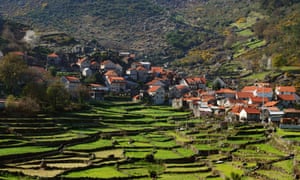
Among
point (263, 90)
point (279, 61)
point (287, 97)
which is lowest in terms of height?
point (287, 97)

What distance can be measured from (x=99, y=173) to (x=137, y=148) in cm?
939

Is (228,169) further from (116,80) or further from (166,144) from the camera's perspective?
(116,80)

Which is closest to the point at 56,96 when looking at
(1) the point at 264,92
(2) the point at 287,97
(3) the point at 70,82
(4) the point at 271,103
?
(3) the point at 70,82

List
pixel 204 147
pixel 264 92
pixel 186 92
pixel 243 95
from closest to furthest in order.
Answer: pixel 204 147
pixel 264 92
pixel 243 95
pixel 186 92

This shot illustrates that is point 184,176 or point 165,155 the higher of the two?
point 165,155

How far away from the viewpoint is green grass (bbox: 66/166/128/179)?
33.2m

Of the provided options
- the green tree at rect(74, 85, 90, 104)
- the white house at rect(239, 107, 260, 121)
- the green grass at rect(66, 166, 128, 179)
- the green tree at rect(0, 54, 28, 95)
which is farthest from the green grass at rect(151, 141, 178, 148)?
the green tree at rect(0, 54, 28, 95)

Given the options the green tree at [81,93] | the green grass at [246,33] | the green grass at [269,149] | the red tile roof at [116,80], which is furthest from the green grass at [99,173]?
the green grass at [246,33]

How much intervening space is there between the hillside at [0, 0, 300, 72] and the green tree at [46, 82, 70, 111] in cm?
4175

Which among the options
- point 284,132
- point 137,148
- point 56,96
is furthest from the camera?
point 56,96

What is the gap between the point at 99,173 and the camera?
113ft

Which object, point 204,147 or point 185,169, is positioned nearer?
point 185,169

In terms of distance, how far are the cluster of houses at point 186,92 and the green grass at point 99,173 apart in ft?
77.5

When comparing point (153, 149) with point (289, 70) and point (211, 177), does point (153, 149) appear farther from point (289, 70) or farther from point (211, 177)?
point (289, 70)
